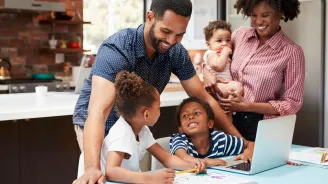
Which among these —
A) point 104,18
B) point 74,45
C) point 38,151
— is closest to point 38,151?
point 38,151

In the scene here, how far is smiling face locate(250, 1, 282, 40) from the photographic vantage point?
2.44 m

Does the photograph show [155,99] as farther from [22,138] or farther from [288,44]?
[22,138]

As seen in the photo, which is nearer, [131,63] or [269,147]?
[269,147]

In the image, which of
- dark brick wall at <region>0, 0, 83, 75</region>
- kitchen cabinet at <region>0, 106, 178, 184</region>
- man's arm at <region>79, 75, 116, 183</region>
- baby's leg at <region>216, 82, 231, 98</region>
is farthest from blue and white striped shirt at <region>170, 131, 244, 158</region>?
dark brick wall at <region>0, 0, 83, 75</region>

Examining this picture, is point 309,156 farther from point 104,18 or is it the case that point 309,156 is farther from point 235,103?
point 104,18

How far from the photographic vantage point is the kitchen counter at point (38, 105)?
2.89 metres

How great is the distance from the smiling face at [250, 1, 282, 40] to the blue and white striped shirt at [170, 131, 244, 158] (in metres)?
0.56

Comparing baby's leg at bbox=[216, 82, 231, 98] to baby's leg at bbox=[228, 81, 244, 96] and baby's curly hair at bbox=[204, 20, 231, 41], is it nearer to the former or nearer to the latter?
baby's leg at bbox=[228, 81, 244, 96]

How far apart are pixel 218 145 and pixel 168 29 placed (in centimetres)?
66

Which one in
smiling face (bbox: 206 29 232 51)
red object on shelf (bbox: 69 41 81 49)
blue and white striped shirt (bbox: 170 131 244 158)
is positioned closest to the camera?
blue and white striped shirt (bbox: 170 131 244 158)

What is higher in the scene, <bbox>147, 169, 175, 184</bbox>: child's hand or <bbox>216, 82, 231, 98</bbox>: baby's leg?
<bbox>216, 82, 231, 98</bbox>: baby's leg

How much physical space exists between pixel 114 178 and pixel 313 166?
2.79ft

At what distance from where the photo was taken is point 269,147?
195cm

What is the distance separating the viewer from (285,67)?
2486 mm
